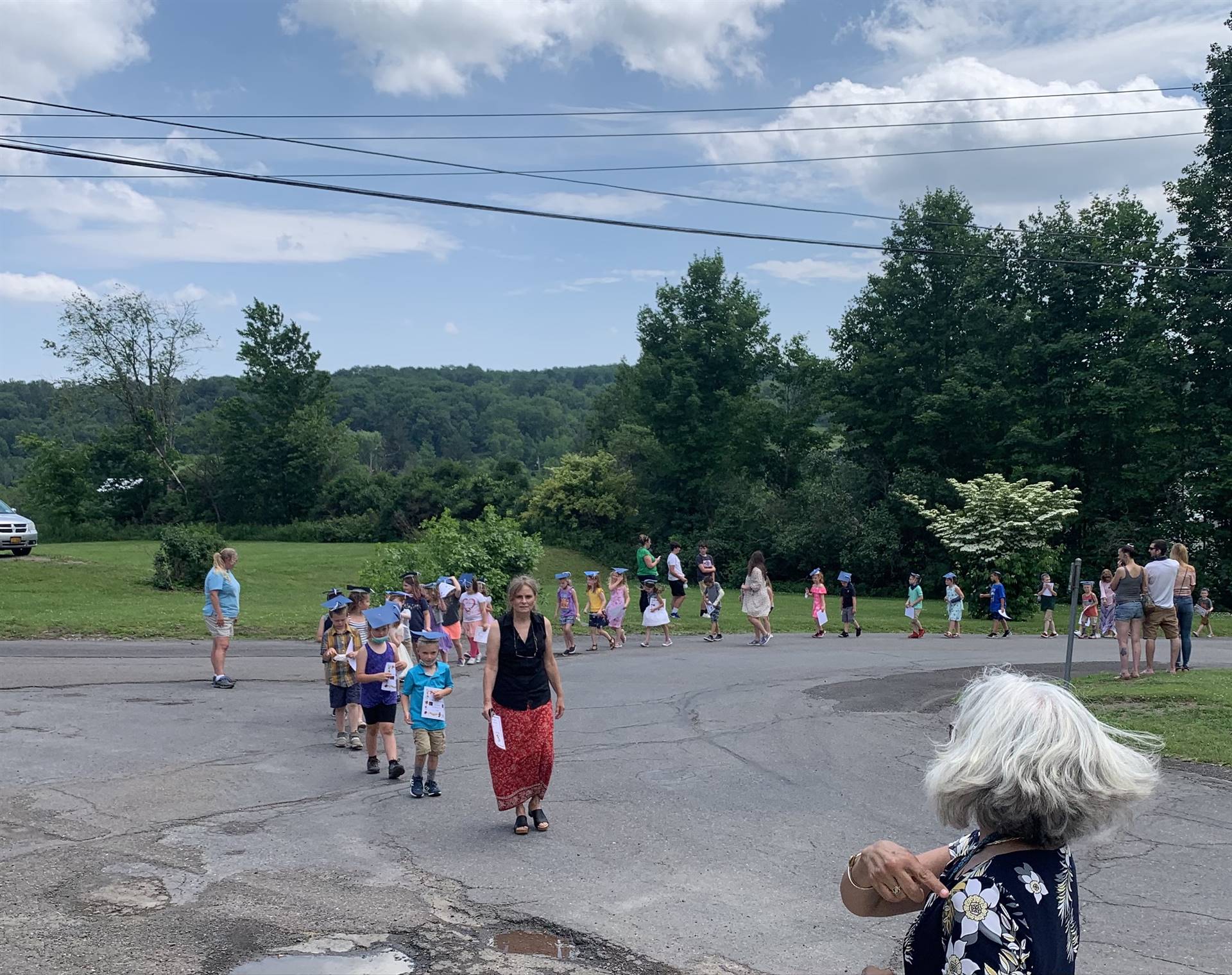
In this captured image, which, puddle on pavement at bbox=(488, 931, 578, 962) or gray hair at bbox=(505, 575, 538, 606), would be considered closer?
puddle on pavement at bbox=(488, 931, 578, 962)

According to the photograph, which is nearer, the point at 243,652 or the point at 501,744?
the point at 501,744

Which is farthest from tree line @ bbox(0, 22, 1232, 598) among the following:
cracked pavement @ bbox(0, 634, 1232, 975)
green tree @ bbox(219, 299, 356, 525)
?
cracked pavement @ bbox(0, 634, 1232, 975)

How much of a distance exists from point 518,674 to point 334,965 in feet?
9.53

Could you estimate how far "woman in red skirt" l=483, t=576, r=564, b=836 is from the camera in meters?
7.85

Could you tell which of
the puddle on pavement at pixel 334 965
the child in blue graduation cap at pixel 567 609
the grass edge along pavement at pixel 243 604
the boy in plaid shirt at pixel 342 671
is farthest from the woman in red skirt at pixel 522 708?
the grass edge along pavement at pixel 243 604

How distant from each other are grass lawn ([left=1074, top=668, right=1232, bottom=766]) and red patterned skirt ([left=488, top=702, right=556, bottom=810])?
612 cm

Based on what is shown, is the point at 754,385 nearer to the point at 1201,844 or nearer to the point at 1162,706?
the point at 1162,706

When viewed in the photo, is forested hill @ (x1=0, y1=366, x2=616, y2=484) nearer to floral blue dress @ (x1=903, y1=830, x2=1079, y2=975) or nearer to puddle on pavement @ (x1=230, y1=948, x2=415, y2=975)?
puddle on pavement @ (x1=230, y1=948, x2=415, y2=975)

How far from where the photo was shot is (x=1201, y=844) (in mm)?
7785

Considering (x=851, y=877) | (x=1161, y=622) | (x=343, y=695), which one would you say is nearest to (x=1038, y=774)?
(x=851, y=877)

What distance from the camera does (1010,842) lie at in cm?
255

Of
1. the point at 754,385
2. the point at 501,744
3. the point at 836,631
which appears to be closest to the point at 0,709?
the point at 501,744

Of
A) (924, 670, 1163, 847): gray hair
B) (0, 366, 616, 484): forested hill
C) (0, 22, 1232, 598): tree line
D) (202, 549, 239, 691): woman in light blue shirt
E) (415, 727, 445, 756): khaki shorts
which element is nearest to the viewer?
(924, 670, 1163, 847): gray hair

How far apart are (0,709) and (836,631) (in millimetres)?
17787
